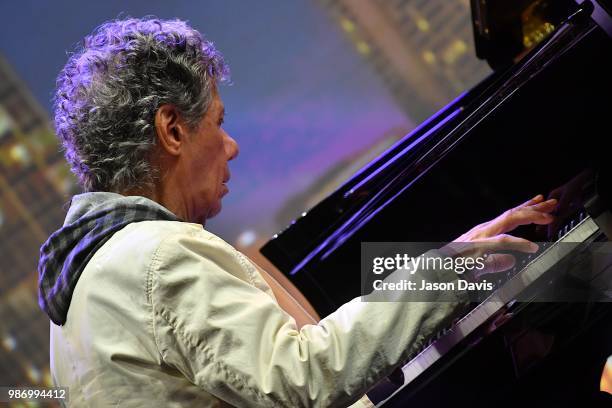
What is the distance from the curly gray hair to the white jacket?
0.19 m

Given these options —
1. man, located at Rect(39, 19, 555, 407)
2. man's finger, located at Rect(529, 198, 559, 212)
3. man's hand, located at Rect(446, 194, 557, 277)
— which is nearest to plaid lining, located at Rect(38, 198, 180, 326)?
man, located at Rect(39, 19, 555, 407)

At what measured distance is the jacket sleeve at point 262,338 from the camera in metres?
1.03

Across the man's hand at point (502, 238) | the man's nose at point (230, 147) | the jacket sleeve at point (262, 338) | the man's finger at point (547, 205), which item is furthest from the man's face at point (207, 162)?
the man's finger at point (547, 205)

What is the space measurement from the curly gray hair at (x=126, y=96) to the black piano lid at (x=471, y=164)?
1.89ft

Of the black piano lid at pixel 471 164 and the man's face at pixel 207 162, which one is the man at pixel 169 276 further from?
the black piano lid at pixel 471 164

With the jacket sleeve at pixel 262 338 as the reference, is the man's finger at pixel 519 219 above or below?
below

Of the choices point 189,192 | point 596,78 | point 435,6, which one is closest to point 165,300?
point 189,192

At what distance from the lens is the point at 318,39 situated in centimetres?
339

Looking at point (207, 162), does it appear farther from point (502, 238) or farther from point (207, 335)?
point (502, 238)

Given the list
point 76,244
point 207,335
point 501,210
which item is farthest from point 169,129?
point 501,210

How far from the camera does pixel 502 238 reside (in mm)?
1167

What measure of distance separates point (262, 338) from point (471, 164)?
0.78 m

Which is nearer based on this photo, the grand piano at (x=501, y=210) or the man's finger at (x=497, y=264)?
the man's finger at (x=497, y=264)

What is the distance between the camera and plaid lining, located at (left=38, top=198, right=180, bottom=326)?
1188 millimetres
